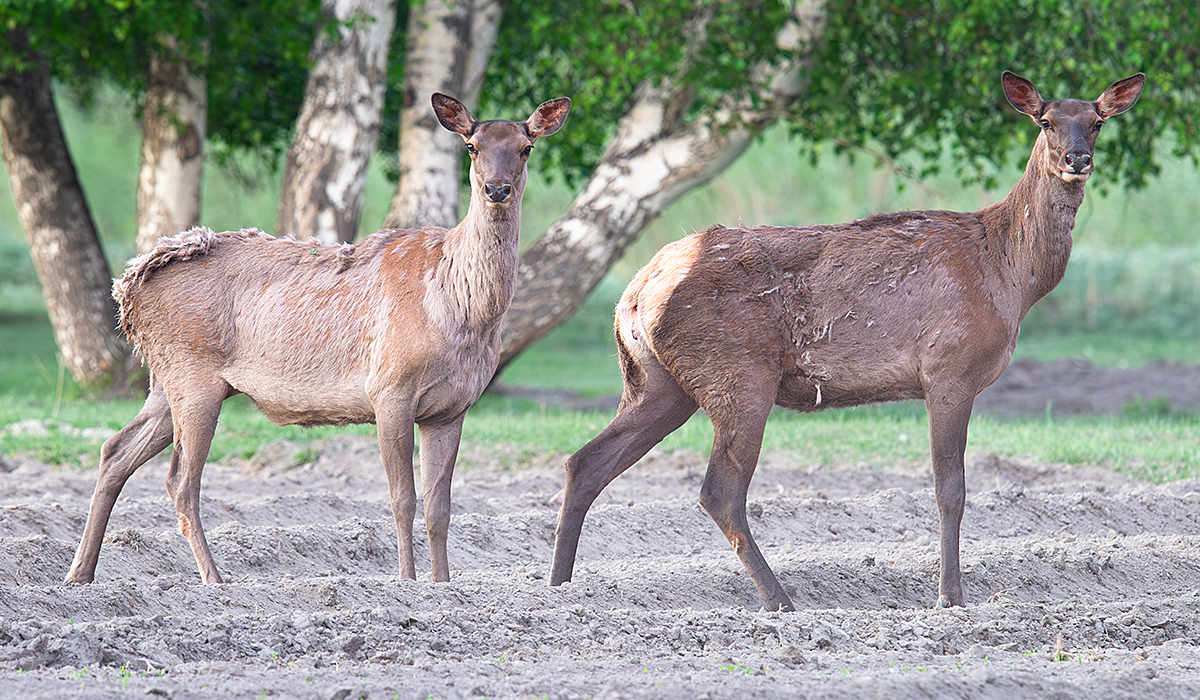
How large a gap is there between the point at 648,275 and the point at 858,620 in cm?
189

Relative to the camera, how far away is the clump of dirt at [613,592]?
3721mm

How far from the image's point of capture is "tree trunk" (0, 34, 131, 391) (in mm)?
12062

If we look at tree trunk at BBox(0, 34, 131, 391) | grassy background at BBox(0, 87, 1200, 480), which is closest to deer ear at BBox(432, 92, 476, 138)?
grassy background at BBox(0, 87, 1200, 480)

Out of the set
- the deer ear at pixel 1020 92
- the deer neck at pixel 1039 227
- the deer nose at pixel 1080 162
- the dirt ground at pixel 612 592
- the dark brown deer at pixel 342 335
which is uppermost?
the deer ear at pixel 1020 92

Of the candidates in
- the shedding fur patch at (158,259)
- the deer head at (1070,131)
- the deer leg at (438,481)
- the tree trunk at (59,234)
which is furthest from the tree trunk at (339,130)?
the deer head at (1070,131)

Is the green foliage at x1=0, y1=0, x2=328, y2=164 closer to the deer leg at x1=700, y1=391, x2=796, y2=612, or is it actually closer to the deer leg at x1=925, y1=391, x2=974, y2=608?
the deer leg at x1=700, y1=391, x2=796, y2=612

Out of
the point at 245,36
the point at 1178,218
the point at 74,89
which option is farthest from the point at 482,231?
the point at 1178,218

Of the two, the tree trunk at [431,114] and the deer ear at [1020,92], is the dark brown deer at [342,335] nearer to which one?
the deer ear at [1020,92]

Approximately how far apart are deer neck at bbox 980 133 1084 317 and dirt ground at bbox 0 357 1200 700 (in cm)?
141

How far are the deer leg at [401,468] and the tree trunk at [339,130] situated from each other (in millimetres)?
5602

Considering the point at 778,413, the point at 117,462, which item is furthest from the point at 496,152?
the point at 778,413

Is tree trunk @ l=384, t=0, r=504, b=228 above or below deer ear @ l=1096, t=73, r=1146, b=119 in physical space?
below

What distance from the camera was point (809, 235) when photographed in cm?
574

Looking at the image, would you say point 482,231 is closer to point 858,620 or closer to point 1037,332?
point 858,620
